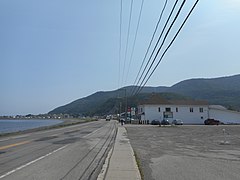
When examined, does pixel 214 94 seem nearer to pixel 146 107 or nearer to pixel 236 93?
pixel 236 93

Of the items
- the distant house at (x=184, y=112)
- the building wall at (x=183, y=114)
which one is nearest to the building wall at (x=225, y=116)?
the distant house at (x=184, y=112)

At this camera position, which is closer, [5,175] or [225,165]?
[5,175]

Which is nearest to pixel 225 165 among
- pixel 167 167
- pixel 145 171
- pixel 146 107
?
pixel 167 167

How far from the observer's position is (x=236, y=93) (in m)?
186

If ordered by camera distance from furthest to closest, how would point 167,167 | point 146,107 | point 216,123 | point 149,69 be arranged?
point 146,107, point 216,123, point 149,69, point 167,167

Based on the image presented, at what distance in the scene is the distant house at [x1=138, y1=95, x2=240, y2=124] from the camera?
90.8 m

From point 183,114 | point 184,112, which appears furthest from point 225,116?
point 183,114

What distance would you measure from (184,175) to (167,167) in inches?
71.4

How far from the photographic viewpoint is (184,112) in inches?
3607

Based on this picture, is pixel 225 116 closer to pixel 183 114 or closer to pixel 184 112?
pixel 184 112

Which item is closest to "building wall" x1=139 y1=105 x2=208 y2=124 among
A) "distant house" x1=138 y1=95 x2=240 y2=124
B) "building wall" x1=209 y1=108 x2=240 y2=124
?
"distant house" x1=138 y1=95 x2=240 y2=124

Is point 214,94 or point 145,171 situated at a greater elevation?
point 214,94

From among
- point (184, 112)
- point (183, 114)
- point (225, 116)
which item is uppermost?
point (184, 112)

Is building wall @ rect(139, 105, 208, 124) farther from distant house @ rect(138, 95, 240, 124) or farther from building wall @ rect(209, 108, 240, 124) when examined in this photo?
building wall @ rect(209, 108, 240, 124)
